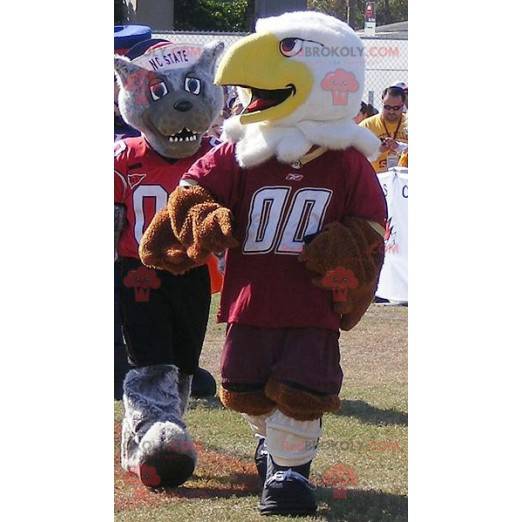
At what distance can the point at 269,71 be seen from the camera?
12.0 feet

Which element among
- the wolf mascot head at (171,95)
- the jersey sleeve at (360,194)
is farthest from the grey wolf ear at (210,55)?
the jersey sleeve at (360,194)

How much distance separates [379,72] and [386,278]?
299 cm

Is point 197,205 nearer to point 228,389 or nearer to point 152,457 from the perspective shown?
point 228,389

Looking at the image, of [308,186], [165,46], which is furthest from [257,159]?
[165,46]

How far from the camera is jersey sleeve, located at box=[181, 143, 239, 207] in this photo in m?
3.77

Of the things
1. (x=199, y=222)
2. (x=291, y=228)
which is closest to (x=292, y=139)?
(x=291, y=228)

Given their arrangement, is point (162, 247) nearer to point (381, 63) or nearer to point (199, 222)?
point (199, 222)

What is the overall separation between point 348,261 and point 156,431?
3.30ft

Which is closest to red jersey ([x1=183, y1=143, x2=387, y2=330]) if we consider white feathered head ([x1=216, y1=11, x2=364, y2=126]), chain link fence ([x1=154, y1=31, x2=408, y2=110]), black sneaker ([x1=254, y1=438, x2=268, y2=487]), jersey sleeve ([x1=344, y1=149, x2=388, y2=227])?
jersey sleeve ([x1=344, y1=149, x2=388, y2=227])

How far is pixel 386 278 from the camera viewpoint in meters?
8.23

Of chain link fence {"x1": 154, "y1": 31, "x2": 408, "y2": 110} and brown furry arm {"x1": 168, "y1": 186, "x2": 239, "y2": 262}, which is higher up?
chain link fence {"x1": 154, "y1": 31, "x2": 408, "y2": 110}

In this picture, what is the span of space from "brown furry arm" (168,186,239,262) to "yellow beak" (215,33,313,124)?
1.12 ft

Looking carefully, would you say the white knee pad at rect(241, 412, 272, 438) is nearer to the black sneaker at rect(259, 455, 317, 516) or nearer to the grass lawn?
the black sneaker at rect(259, 455, 317, 516)

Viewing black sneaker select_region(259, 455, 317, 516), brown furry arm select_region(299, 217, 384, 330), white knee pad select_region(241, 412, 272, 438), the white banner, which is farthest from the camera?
the white banner
